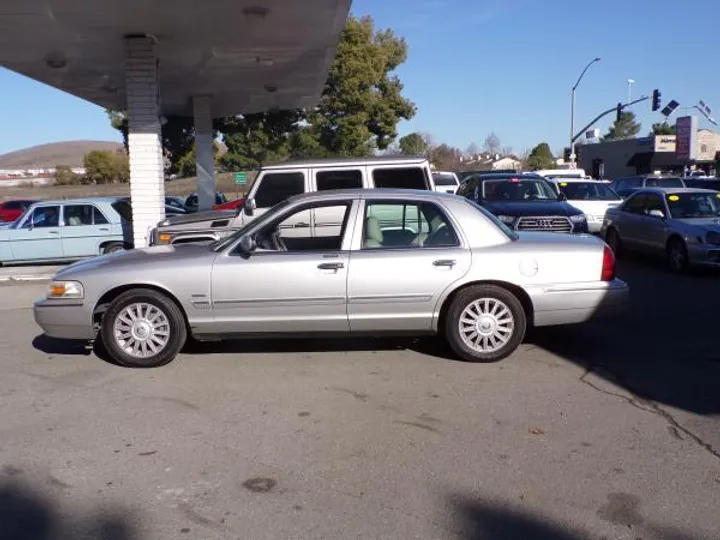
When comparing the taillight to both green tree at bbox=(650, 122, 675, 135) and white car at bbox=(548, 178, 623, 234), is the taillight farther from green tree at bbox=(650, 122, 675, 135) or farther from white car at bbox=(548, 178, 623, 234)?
green tree at bbox=(650, 122, 675, 135)

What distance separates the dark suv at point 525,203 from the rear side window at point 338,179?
3.28 m

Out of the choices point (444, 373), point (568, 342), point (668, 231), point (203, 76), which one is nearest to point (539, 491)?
point (444, 373)

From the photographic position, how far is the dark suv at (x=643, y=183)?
1022 inches

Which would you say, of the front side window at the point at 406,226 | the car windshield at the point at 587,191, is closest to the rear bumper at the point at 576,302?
the front side window at the point at 406,226

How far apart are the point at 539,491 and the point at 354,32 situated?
35457mm

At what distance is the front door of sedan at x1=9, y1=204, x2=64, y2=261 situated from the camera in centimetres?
1491

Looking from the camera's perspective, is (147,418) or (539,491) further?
(147,418)

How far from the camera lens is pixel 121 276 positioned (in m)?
6.71

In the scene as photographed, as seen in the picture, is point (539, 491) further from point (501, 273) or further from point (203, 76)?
point (203, 76)

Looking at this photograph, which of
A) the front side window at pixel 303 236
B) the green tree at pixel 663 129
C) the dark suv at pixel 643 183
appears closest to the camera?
the front side window at pixel 303 236

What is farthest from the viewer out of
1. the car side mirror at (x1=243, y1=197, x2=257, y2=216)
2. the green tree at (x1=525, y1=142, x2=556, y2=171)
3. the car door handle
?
the green tree at (x1=525, y1=142, x2=556, y2=171)

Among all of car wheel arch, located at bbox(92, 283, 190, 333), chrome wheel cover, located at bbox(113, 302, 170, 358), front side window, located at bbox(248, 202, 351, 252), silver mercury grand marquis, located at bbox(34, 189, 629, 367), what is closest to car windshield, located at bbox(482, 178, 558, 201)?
front side window, located at bbox(248, 202, 351, 252)

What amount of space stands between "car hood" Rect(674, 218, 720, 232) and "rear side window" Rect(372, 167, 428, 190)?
17.4 feet

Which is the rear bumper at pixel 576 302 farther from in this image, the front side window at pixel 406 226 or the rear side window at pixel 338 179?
the rear side window at pixel 338 179
